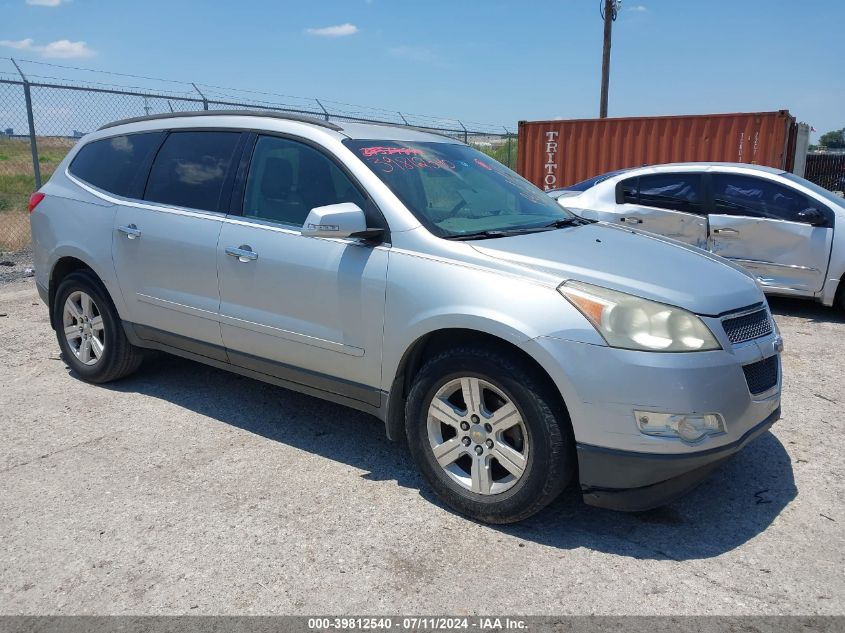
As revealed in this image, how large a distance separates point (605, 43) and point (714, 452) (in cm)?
2122

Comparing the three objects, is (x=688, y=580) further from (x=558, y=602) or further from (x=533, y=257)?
(x=533, y=257)

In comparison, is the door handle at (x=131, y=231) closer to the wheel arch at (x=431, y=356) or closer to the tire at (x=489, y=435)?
the wheel arch at (x=431, y=356)

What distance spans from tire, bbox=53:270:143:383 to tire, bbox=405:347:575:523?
252cm

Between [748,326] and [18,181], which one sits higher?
[748,326]

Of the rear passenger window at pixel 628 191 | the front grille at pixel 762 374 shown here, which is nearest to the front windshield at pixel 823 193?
the rear passenger window at pixel 628 191

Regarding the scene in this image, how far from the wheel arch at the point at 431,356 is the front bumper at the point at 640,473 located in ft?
0.89

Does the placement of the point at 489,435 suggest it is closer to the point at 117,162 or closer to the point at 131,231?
the point at 131,231

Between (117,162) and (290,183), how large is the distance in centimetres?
167

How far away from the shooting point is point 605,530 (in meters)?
3.27

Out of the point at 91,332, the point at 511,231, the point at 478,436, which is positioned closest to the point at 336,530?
the point at 478,436

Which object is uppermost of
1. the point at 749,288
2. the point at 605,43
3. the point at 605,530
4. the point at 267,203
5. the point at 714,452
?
the point at 605,43

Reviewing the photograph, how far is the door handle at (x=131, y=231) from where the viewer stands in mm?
4543

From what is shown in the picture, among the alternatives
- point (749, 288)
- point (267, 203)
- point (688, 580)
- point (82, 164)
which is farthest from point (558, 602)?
point (82, 164)

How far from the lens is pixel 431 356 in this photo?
137 inches
